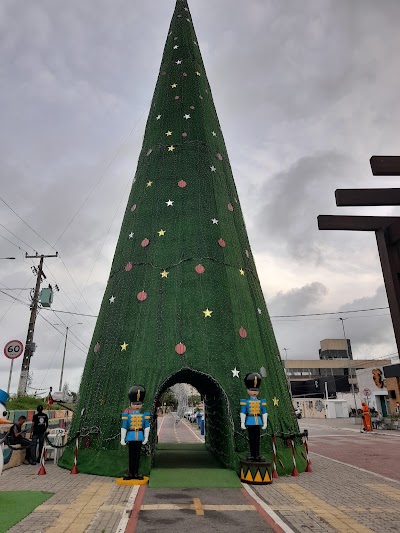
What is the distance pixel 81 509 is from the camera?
6.62 m

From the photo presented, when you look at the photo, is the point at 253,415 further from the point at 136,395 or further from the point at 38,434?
the point at 38,434

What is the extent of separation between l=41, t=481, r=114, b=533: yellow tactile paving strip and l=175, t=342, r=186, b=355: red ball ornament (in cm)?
361

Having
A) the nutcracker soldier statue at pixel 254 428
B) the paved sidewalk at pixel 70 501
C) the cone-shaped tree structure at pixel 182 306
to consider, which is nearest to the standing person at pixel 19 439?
the paved sidewalk at pixel 70 501

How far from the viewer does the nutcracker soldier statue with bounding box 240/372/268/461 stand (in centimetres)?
938

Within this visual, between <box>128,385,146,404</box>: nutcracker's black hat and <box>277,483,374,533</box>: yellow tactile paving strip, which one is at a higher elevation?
<box>128,385,146,404</box>: nutcracker's black hat

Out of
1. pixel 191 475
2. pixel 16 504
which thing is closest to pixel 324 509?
pixel 191 475

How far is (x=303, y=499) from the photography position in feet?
24.5

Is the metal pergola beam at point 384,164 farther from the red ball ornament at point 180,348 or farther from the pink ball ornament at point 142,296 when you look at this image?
the pink ball ornament at point 142,296

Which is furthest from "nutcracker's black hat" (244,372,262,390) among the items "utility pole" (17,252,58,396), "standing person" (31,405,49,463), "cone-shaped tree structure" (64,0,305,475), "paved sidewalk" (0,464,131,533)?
"utility pole" (17,252,58,396)

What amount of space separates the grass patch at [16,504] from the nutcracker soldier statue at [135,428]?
1.98 metres

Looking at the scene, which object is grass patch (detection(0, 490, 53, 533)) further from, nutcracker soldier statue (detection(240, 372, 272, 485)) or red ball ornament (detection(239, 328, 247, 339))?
red ball ornament (detection(239, 328, 247, 339))

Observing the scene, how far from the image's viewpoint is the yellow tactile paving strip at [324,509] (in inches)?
223

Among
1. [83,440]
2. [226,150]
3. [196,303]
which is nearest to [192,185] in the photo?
[226,150]

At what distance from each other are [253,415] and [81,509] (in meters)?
4.55
